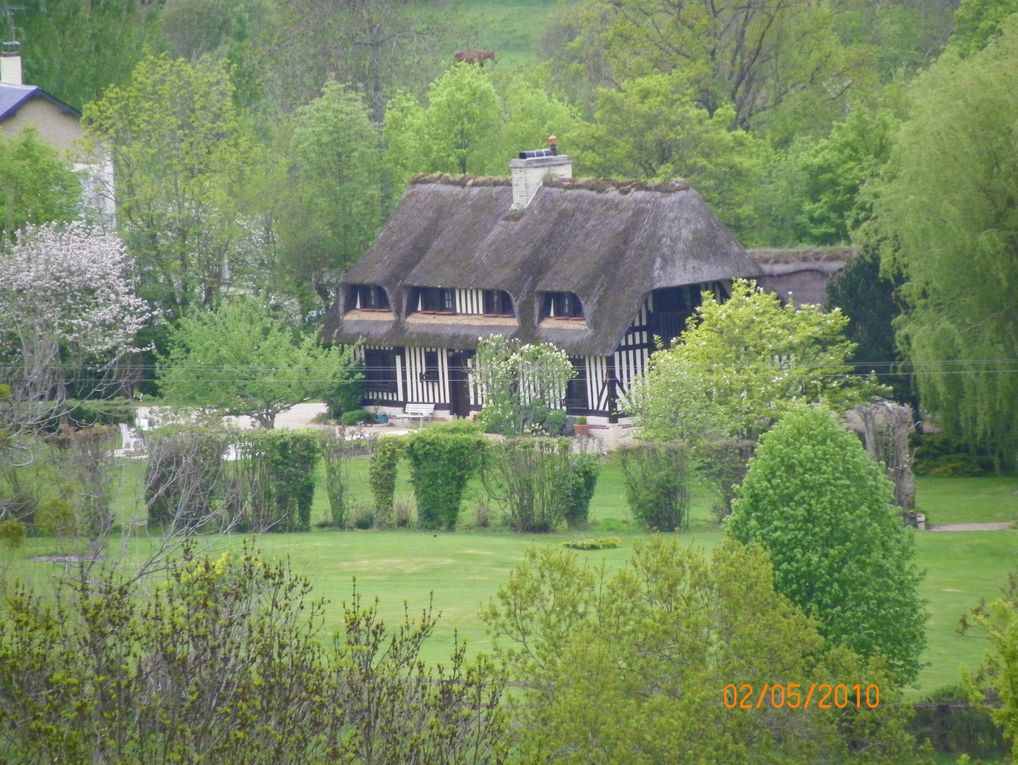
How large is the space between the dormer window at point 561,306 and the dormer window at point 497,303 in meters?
1.23

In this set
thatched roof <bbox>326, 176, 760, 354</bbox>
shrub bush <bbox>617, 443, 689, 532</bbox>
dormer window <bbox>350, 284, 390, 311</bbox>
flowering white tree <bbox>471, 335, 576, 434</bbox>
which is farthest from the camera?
dormer window <bbox>350, 284, 390, 311</bbox>

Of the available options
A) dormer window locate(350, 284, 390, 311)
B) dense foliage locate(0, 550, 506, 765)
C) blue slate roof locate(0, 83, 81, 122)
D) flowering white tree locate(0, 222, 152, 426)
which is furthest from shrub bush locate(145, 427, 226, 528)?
blue slate roof locate(0, 83, 81, 122)

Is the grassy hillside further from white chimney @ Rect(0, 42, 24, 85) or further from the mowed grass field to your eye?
the mowed grass field

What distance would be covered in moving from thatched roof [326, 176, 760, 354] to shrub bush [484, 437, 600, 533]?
9.02 meters

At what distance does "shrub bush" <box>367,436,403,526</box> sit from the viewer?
3262 cm

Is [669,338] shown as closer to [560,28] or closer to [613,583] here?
[613,583]

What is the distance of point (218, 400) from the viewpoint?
41719mm

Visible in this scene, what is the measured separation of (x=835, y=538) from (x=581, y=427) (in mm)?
22671

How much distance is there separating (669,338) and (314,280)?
12.0 metres

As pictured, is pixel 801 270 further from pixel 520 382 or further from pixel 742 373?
pixel 742 373

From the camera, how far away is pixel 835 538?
19.2 m

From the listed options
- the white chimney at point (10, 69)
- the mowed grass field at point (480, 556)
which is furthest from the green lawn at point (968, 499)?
the white chimney at point (10, 69)

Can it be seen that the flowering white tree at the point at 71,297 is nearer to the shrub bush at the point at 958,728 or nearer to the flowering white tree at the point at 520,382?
the flowering white tree at the point at 520,382

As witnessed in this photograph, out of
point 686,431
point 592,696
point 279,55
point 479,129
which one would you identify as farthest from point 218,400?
point 279,55
